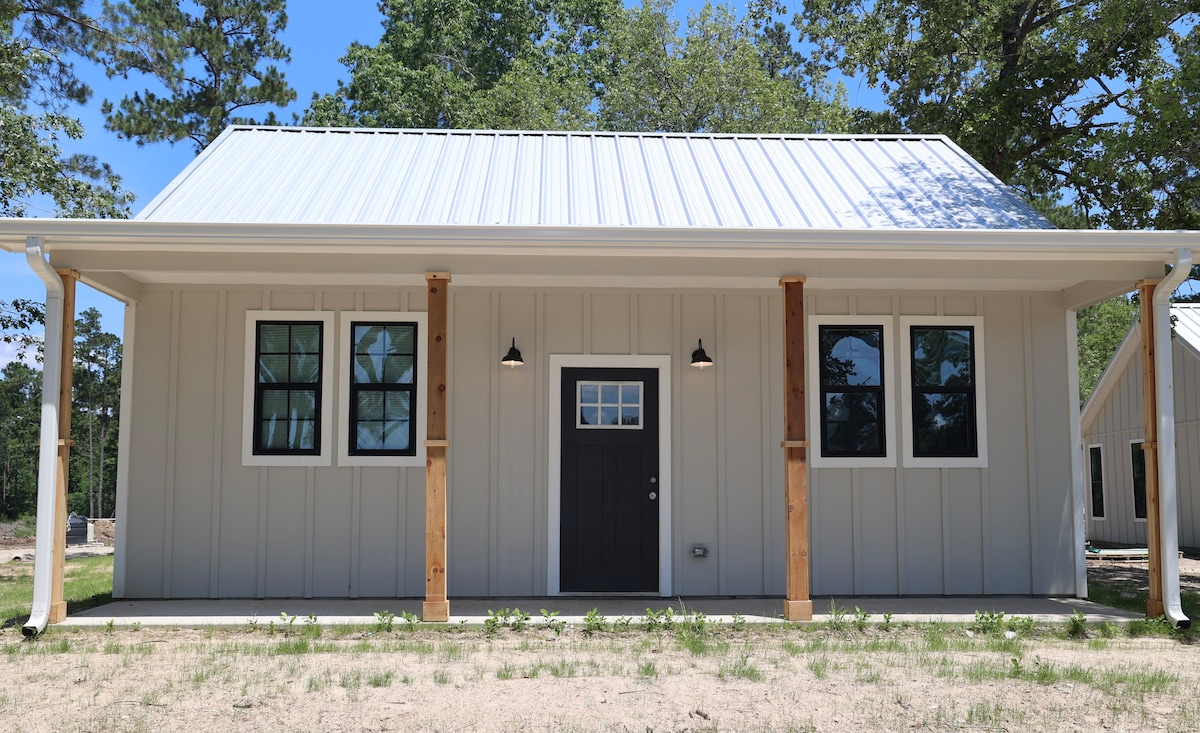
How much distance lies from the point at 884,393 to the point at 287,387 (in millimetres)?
5057

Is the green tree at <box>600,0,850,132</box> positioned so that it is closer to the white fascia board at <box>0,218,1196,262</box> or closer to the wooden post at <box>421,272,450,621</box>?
the white fascia board at <box>0,218,1196,262</box>

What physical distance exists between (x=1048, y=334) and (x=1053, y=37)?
7634mm

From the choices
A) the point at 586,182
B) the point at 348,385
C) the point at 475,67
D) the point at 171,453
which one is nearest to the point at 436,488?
the point at 348,385

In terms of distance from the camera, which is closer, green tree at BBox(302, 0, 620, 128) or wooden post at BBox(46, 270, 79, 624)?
wooden post at BBox(46, 270, 79, 624)

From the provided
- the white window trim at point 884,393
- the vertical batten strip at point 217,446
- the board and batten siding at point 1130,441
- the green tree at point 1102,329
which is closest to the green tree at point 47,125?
the vertical batten strip at point 217,446

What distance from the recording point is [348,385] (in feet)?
29.9

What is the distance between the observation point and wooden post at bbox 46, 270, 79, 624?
740cm

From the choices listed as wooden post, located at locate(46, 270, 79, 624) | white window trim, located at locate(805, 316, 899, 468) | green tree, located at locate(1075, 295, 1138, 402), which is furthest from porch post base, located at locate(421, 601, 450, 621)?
green tree, located at locate(1075, 295, 1138, 402)

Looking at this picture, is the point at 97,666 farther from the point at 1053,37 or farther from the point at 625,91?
the point at 625,91

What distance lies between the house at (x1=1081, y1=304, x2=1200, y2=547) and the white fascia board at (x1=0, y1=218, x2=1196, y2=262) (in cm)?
952

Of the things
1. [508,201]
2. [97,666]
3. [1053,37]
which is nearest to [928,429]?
[508,201]

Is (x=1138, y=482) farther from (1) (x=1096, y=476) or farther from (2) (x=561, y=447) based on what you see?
(2) (x=561, y=447)

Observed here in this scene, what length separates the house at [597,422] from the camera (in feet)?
29.5

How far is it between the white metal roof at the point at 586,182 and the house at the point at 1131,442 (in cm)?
799
